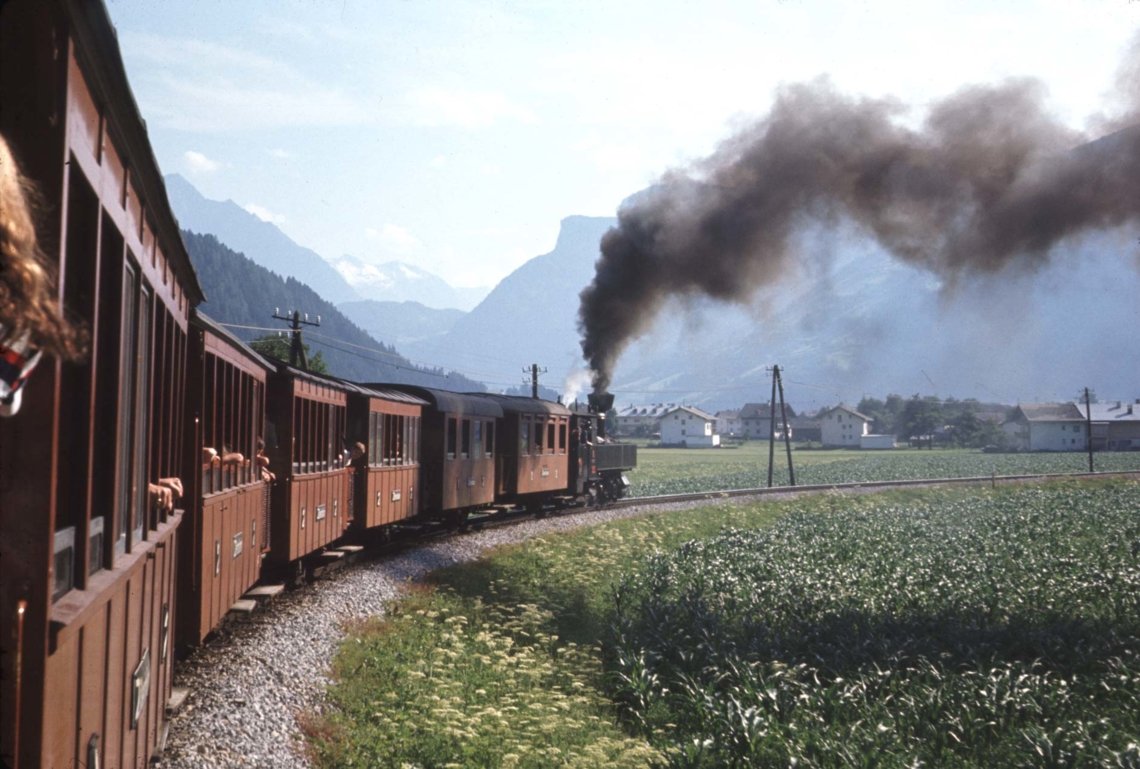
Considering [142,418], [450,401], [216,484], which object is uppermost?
[450,401]

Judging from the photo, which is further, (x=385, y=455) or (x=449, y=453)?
(x=449, y=453)

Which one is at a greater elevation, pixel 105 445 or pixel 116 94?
pixel 116 94

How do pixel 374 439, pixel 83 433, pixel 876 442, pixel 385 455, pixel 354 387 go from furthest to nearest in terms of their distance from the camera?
pixel 876 442 < pixel 385 455 < pixel 374 439 < pixel 354 387 < pixel 83 433

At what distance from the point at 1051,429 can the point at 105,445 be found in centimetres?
14278

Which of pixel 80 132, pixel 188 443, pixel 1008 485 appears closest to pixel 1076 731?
pixel 188 443

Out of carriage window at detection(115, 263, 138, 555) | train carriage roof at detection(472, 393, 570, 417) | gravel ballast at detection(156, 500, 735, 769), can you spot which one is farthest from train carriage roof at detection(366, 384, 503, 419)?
carriage window at detection(115, 263, 138, 555)

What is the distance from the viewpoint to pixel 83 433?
348cm

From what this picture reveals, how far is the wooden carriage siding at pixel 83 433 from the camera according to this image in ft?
9.04

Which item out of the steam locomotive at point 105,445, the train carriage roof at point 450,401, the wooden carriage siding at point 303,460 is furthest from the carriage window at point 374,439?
the steam locomotive at point 105,445

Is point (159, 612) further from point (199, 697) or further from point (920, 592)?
point (920, 592)

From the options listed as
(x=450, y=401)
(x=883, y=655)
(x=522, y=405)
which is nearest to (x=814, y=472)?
(x=522, y=405)

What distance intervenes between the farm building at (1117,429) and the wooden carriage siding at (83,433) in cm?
13025

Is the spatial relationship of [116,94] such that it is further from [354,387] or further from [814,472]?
[814,472]

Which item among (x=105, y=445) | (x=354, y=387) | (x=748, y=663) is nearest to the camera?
(x=105, y=445)
